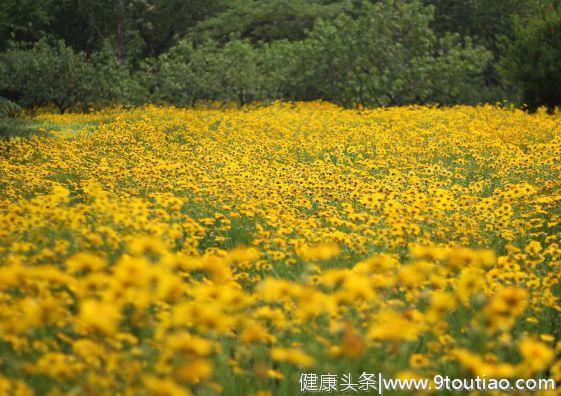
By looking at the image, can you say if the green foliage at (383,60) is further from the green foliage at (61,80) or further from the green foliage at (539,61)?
the green foliage at (61,80)

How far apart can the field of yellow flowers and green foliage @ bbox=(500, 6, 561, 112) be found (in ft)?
12.5

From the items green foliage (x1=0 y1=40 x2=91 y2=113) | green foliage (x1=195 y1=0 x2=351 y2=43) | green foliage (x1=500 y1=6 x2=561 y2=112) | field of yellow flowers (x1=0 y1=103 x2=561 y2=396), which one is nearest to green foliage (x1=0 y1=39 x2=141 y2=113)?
green foliage (x1=0 y1=40 x2=91 y2=113)

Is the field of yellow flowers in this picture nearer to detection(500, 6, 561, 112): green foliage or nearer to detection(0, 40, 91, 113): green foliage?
detection(500, 6, 561, 112): green foliage

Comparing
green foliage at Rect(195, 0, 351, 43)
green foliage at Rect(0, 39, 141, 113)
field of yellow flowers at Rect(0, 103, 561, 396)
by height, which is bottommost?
field of yellow flowers at Rect(0, 103, 561, 396)

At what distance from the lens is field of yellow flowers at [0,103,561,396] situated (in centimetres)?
278

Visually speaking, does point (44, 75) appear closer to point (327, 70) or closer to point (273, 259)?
point (327, 70)

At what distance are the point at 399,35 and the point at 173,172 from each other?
14.0m

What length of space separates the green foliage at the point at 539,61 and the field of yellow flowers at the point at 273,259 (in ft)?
12.5

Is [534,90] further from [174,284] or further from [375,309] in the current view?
[174,284]

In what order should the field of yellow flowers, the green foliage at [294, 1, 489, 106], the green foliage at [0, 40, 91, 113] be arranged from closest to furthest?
1. the field of yellow flowers
2. the green foliage at [0, 40, 91, 113]
3. the green foliage at [294, 1, 489, 106]

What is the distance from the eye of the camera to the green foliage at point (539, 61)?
621 inches

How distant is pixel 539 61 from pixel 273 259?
12.7 m

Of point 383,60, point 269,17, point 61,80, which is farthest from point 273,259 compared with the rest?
point 269,17

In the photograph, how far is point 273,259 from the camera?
522 cm
